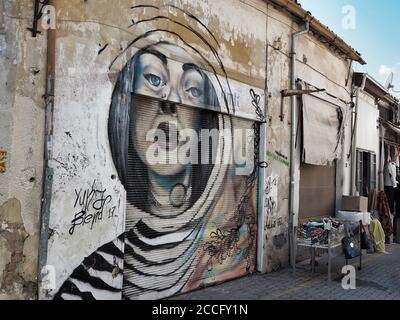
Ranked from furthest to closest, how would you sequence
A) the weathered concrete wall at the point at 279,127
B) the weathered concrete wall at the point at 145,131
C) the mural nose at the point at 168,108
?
the weathered concrete wall at the point at 279,127 < the mural nose at the point at 168,108 < the weathered concrete wall at the point at 145,131

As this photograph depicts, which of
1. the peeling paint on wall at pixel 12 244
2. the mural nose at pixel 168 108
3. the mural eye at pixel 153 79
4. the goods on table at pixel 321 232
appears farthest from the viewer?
the goods on table at pixel 321 232

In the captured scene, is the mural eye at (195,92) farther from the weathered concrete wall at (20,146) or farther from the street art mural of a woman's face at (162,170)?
the weathered concrete wall at (20,146)

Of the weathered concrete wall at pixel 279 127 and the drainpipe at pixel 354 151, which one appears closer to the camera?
the weathered concrete wall at pixel 279 127

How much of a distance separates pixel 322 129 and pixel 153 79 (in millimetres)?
5433

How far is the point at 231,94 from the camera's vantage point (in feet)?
23.1

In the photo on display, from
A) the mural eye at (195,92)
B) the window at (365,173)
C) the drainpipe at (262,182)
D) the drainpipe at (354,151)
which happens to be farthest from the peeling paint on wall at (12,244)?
the window at (365,173)

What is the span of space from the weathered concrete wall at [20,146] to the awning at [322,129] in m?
5.96

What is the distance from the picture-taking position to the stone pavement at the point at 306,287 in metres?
6.48

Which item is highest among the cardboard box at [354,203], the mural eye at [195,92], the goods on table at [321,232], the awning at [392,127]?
the awning at [392,127]

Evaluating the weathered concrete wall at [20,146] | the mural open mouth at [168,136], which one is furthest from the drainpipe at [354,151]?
the weathered concrete wall at [20,146]

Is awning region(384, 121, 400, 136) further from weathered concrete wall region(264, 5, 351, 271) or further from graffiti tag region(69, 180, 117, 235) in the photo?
graffiti tag region(69, 180, 117, 235)

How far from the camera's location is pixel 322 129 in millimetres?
9992

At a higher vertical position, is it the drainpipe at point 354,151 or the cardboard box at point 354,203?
the drainpipe at point 354,151

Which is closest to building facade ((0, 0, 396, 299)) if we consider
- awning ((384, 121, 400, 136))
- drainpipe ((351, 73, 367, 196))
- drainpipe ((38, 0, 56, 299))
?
drainpipe ((38, 0, 56, 299))
